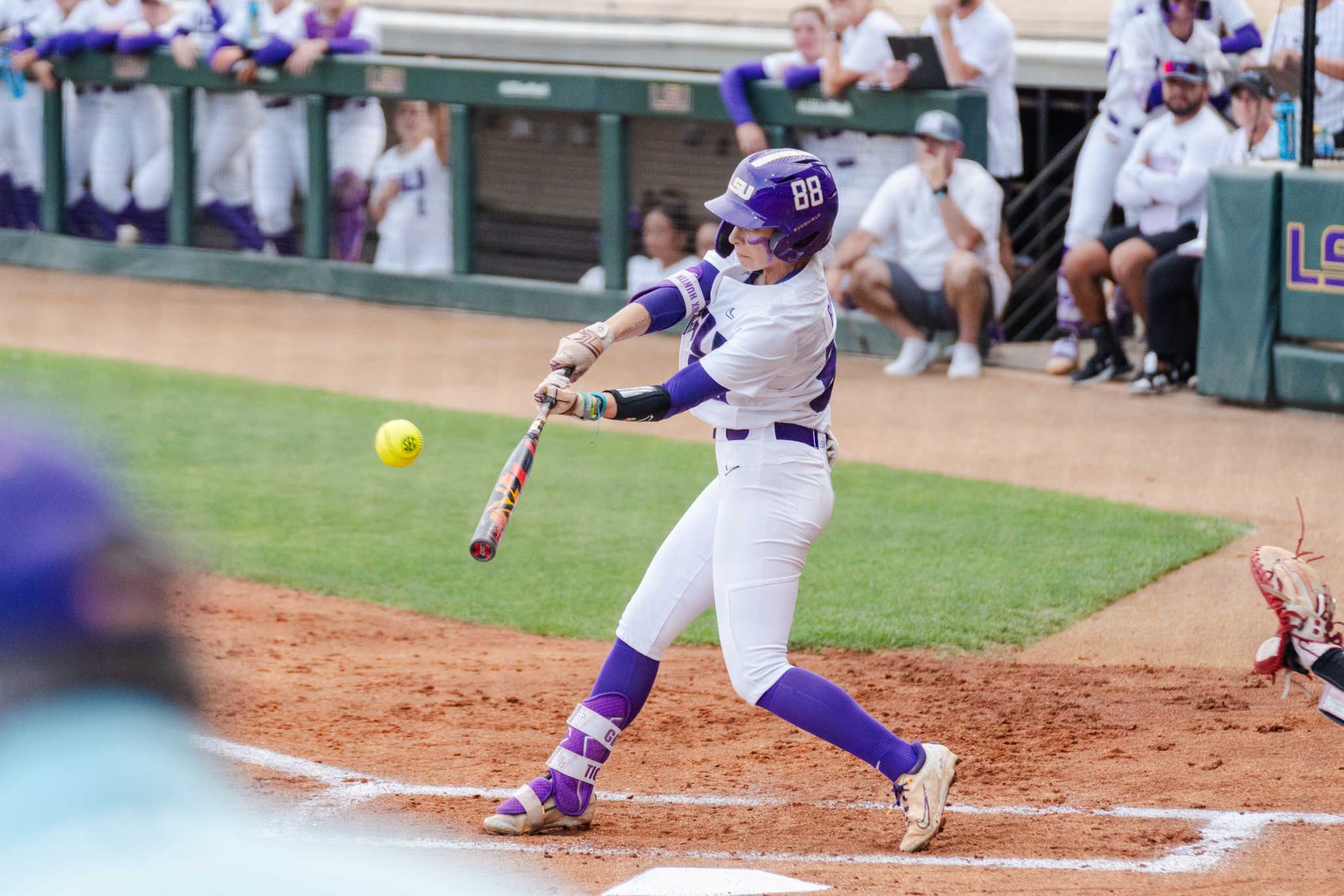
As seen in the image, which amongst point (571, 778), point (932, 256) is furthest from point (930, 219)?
point (571, 778)

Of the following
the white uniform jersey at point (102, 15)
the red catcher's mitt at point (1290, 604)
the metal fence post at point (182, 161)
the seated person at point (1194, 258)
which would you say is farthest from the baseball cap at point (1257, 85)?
the white uniform jersey at point (102, 15)

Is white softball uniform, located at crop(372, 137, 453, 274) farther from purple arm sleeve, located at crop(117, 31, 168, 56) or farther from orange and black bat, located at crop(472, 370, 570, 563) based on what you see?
orange and black bat, located at crop(472, 370, 570, 563)

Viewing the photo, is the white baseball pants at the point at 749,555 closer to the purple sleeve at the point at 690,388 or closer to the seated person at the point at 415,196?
the purple sleeve at the point at 690,388

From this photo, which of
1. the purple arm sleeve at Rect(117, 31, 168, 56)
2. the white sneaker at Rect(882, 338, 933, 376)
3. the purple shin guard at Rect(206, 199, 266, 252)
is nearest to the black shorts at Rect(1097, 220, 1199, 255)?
the white sneaker at Rect(882, 338, 933, 376)

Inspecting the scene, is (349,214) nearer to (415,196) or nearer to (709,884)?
(415,196)

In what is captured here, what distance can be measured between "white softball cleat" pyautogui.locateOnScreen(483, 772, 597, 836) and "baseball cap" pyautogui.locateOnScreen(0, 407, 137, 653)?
339cm

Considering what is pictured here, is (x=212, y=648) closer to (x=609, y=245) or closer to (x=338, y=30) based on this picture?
(x=609, y=245)

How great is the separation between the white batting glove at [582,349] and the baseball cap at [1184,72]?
6451 mm

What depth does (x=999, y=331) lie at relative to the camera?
11102 millimetres

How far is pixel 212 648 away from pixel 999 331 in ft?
21.1

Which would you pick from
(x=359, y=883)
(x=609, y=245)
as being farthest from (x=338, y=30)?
(x=359, y=883)

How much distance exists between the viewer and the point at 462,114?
41.9 feet

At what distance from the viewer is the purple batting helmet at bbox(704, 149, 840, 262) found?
4.11 metres

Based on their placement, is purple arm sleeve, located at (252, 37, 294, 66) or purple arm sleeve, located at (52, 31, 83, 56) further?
purple arm sleeve, located at (52, 31, 83, 56)
